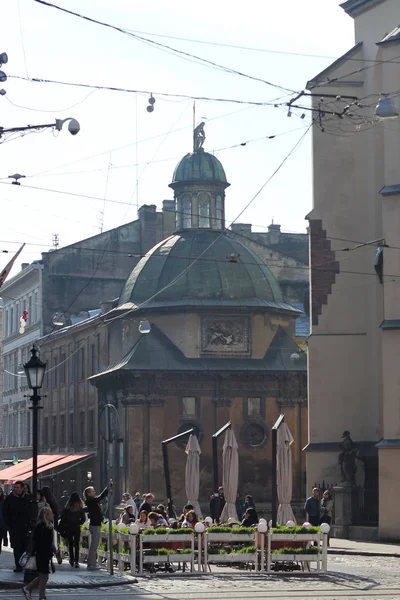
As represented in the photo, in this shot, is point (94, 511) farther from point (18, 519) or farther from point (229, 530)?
point (229, 530)

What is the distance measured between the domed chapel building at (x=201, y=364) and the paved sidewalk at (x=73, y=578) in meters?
32.9

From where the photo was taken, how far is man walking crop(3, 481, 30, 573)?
23.9 m

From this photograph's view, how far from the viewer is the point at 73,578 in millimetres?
22406

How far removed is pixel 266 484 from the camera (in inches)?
2338

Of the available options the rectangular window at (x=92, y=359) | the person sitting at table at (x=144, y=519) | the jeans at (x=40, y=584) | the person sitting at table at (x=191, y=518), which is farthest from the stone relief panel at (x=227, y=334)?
the jeans at (x=40, y=584)

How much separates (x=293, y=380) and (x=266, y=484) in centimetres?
454

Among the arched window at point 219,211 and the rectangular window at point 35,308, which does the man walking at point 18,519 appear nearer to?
the arched window at point 219,211

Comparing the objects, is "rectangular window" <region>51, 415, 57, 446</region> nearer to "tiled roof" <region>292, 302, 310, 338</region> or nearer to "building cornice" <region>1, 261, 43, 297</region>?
"building cornice" <region>1, 261, 43, 297</region>

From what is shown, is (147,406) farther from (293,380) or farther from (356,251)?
(356,251)

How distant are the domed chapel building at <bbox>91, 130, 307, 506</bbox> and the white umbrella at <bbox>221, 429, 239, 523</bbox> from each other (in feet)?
70.3

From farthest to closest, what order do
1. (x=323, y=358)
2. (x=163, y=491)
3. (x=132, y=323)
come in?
1. (x=132, y=323)
2. (x=163, y=491)
3. (x=323, y=358)

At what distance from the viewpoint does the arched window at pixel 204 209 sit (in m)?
64.7

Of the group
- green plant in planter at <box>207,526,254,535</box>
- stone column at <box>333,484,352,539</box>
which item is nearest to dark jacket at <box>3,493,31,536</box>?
green plant in planter at <box>207,526,254,535</box>

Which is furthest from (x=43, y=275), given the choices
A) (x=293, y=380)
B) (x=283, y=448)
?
(x=283, y=448)
